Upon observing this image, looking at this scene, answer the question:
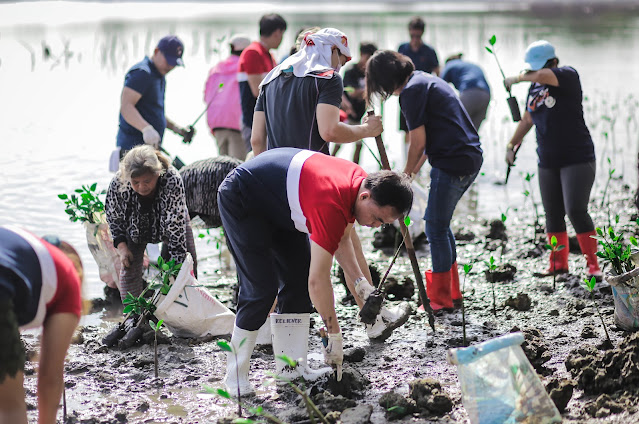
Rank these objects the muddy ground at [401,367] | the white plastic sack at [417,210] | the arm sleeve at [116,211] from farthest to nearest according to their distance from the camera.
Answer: the white plastic sack at [417,210] → the arm sleeve at [116,211] → the muddy ground at [401,367]

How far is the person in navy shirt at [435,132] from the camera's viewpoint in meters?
4.75

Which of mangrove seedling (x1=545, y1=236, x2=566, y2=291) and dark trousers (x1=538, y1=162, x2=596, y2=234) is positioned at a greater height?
dark trousers (x1=538, y1=162, x2=596, y2=234)

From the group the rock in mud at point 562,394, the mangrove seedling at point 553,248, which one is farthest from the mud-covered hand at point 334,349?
the mangrove seedling at point 553,248

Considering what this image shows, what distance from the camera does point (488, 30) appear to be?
22.5 m

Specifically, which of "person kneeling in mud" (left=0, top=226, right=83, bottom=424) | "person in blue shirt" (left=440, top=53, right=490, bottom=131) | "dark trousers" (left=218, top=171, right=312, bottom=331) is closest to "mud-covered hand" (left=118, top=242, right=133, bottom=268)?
"dark trousers" (left=218, top=171, right=312, bottom=331)

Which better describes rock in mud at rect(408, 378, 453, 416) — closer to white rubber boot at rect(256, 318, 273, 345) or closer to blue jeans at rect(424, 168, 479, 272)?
white rubber boot at rect(256, 318, 273, 345)

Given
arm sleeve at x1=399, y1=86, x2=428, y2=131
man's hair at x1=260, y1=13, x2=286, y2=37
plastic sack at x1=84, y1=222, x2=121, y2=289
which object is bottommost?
plastic sack at x1=84, y1=222, x2=121, y2=289

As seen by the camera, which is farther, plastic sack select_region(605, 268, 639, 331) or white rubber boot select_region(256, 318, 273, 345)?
white rubber boot select_region(256, 318, 273, 345)

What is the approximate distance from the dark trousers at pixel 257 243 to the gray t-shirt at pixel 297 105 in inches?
30.1

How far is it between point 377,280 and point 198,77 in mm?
11336

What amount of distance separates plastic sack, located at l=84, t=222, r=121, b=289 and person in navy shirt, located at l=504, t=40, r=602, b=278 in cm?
303

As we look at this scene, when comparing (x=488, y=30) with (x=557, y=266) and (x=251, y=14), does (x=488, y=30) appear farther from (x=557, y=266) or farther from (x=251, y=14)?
(x=557, y=266)

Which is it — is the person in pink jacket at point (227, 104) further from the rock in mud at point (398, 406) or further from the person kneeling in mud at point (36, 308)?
the person kneeling in mud at point (36, 308)

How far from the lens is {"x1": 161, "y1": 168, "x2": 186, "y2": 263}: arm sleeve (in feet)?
15.1
